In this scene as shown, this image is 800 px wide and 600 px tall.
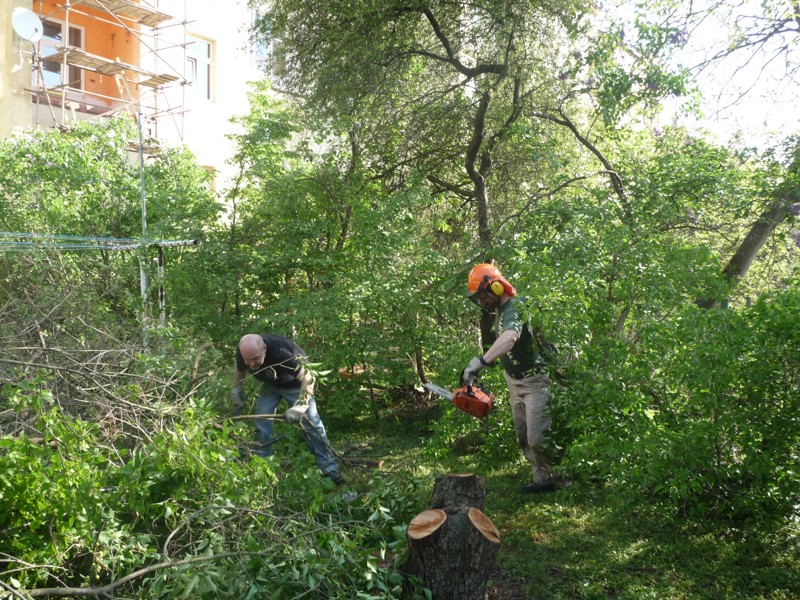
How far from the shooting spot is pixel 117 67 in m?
15.3

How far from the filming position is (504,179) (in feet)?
31.8

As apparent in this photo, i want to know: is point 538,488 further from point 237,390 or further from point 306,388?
point 237,390

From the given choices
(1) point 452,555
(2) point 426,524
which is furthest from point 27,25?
(1) point 452,555

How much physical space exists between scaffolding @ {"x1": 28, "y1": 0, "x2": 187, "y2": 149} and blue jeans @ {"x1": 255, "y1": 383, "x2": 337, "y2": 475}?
8757mm

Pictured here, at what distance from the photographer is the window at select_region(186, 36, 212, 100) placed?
1712 cm

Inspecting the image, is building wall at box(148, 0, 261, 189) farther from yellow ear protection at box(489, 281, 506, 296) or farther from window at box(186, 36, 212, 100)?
yellow ear protection at box(489, 281, 506, 296)

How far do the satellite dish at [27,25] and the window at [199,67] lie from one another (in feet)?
15.0

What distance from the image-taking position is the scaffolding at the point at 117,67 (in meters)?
14.3

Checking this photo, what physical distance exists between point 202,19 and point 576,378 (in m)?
14.9

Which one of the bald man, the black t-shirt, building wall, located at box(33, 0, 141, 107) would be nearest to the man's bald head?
the bald man

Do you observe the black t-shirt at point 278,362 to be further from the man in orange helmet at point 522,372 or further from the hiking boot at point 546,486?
the hiking boot at point 546,486

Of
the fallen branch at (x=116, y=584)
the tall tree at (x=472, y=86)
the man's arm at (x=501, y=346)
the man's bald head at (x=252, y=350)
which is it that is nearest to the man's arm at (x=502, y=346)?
the man's arm at (x=501, y=346)

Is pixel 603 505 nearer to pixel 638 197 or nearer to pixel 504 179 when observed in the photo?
pixel 638 197

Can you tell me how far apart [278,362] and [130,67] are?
11.6 meters
